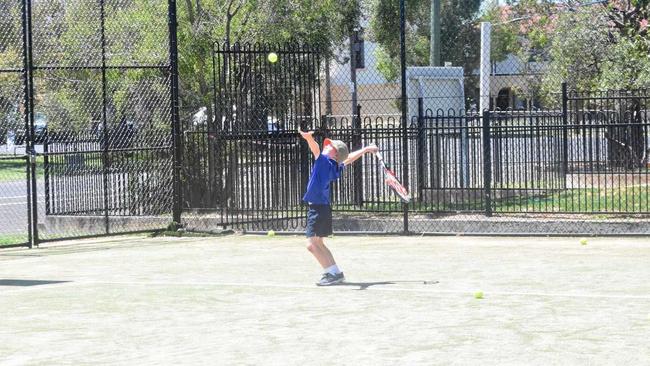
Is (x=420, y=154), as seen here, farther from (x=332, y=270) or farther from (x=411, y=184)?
(x=332, y=270)

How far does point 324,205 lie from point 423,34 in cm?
4114

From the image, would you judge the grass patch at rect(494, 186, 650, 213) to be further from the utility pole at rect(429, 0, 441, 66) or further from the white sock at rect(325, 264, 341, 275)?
the white sock at rect(325, 264, 341, 275)

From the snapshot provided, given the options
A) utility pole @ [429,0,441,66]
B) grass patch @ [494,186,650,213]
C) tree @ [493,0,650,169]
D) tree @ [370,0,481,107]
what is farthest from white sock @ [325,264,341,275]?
tree @ [370,0,481,107]

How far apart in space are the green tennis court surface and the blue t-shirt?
2.88ft

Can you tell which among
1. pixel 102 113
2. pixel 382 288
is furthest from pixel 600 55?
pixel 382 288

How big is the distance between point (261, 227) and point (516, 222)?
12.6 feet

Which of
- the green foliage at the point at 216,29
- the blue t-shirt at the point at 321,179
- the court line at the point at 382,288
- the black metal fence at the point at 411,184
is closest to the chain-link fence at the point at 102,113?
the green foliage at the point at 216,29

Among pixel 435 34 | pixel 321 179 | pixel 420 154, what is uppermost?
pixel 435 34

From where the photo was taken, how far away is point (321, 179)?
35.8ft

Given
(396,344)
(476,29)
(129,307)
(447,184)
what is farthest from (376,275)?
(476,29)

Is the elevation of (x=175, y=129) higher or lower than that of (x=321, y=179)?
higher

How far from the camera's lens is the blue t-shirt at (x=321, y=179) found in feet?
35.7

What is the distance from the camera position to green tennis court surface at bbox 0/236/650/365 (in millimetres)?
7539

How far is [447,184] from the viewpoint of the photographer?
1781cm
